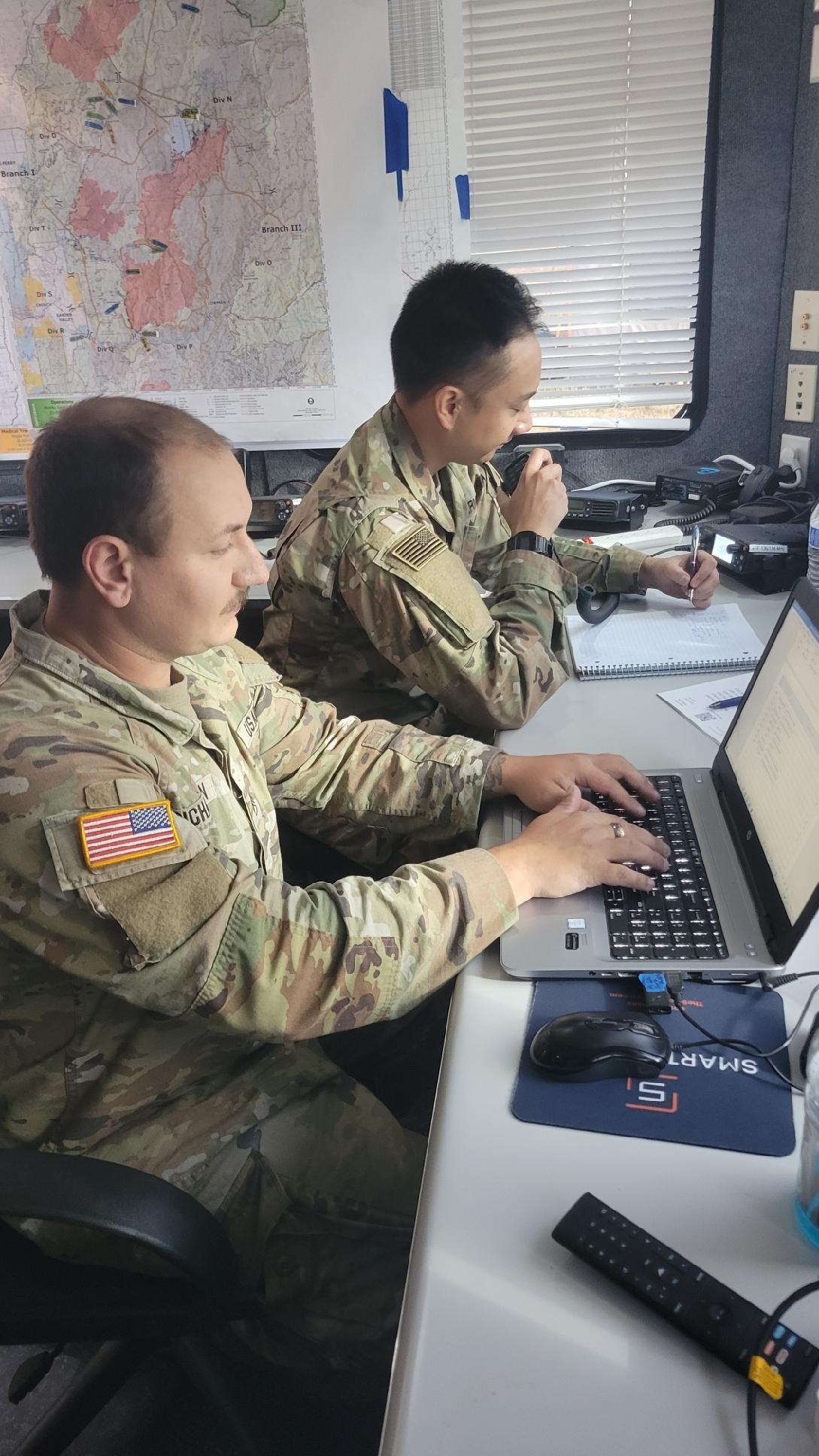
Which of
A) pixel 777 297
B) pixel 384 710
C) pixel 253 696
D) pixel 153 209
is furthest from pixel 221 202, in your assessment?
pixel 253 696

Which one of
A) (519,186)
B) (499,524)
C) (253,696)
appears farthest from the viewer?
(519,186)

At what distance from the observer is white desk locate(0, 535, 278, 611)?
1889 mm

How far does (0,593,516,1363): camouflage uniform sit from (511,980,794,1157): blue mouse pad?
0.51ft

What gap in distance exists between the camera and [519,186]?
2.08 metres

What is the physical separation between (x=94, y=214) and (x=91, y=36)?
0.34 m

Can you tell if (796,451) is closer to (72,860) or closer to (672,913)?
(672,913)

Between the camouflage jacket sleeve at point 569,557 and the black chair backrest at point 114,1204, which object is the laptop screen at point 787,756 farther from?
the camouflage jacket sleeve at point 569,557

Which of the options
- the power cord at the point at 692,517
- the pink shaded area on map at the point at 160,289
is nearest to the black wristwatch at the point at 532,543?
the power cord at the point at 692,517

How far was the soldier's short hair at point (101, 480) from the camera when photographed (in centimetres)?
80

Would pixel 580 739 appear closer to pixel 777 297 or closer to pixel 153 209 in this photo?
pixel 777 297

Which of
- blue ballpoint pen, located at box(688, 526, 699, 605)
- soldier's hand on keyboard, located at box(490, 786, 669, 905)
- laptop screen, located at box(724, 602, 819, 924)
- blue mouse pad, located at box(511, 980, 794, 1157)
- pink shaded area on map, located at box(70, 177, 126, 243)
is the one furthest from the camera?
pink shaded area on map, located at box(70, 177, 126, 243)

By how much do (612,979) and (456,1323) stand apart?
0.32 m

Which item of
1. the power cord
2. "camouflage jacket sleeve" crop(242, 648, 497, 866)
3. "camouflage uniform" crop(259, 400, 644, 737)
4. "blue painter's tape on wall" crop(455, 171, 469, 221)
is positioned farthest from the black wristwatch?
"blue painter's tape on wall" crop(455, 171, 469, 221)

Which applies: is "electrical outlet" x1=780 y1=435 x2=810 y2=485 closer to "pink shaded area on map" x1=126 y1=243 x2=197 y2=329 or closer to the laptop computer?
the laptop computer
